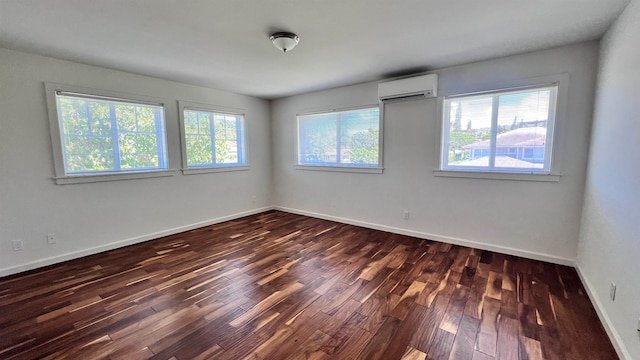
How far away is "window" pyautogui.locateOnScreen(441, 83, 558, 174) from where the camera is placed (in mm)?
2965

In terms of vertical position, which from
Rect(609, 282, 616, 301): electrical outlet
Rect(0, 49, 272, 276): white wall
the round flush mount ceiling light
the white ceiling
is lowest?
Rect(609, 282, 616, 301): electrical outlet

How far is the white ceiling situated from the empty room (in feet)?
→ 0.08

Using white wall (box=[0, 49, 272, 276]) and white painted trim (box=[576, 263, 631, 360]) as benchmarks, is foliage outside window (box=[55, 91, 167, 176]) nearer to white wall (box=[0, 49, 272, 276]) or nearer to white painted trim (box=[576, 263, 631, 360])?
white wall (box=[0, 49, 272, 276])

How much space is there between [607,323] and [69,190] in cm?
534

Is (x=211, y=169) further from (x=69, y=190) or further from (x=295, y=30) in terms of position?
(x=295, y=30)

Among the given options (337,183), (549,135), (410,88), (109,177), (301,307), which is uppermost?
(410,88)

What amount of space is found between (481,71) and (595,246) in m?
2.18

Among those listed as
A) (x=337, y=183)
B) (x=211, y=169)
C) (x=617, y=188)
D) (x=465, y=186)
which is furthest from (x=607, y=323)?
(x=211, y=169)

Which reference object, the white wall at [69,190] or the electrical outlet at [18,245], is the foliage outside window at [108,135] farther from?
the electrical outlet at [18,245]

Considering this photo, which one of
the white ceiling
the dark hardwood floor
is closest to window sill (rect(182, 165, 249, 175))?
the dark hardwood floor

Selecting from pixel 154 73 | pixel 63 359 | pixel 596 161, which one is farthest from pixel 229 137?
pixel 596 161

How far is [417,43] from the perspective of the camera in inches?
105

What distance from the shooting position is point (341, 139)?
15.5 ft

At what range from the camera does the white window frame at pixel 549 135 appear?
2.82 metres
